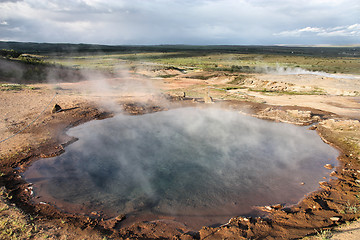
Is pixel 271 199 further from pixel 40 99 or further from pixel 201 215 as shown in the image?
pixel 40 99

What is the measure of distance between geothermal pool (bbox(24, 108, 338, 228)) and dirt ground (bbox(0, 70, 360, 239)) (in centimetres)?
31

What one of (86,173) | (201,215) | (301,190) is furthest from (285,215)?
(86,173)

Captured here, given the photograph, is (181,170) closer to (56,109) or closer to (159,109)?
(159,109)

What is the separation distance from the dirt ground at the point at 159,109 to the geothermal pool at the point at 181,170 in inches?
12.1

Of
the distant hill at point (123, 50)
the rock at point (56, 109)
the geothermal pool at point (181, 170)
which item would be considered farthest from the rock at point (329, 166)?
the distant hill at point (123, 50)

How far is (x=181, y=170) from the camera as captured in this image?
5.92 m

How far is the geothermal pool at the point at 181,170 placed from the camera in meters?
4.64

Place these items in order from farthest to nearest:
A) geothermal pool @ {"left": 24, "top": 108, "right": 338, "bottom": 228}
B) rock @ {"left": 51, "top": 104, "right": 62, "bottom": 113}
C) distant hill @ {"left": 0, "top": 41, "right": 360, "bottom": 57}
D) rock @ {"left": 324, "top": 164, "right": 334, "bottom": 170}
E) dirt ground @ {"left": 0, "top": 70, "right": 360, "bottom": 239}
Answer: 1. distant hill @ {"left": 0, "top": 41, "right": 360, "bottom": 57}
2. rock @ {"left": 51, "top": 104, "right": 62, "bottom": 113}
3. rock @ {"left": 324, "top": 164, "right": 334, "bottom": 170}
4. geothermal pool @ {"left": 24, "top": 108, "right": 338, "bottom": 228}
5. dirt ground @ {"left": 0, "top": 70, "right": 360, "bottom": 239}

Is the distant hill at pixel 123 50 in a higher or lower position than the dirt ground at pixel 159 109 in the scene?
higher

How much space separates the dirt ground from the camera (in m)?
3.88

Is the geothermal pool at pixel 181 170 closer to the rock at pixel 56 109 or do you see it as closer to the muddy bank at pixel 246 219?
the muddy bank at pixel 246 219

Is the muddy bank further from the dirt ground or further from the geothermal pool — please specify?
the geothermal pool

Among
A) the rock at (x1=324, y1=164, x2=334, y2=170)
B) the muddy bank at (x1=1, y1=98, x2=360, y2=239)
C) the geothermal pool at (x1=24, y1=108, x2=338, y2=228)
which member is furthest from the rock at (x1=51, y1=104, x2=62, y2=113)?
the rock at (x1=324, y1=164, x2=334, y2=170)

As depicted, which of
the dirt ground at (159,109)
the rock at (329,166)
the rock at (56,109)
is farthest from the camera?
the rock at (56,109)
